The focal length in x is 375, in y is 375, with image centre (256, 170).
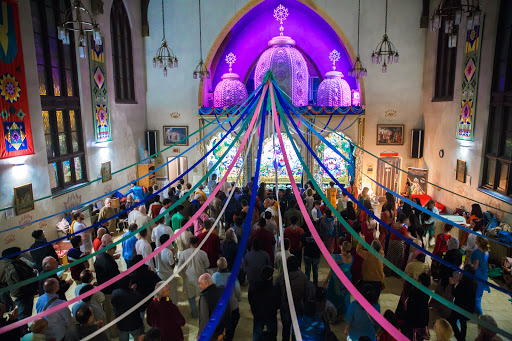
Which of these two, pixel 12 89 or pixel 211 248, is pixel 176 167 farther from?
pixel 211 248

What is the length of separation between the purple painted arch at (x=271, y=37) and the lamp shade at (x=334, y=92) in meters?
1.34

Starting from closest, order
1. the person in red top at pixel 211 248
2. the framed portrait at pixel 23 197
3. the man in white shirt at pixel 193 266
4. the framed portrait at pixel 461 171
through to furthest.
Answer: the man in white shirt at pixel 193 266
the person in red top at pixel 211 248
the framed portrait at pixel 23 197
the framed portrait at pixel 461 171

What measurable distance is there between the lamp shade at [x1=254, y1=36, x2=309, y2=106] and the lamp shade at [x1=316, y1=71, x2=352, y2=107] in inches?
25.0

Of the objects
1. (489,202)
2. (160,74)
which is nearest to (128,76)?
(160,74)

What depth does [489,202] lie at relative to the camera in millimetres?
9094

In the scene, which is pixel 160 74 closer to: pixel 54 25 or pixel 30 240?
pixel 54 25

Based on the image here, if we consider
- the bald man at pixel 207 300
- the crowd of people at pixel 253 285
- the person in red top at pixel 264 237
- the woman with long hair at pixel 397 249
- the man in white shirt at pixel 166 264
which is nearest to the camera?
the crowd of people at pixel 253 285

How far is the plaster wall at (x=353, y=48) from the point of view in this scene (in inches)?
507

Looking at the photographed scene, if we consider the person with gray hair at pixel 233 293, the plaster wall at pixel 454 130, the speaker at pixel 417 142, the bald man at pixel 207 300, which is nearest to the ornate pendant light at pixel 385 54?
the plaster wall at pixel 454 130

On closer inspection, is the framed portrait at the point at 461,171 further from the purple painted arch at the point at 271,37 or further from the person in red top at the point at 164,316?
the person in red top at the point at 164,316

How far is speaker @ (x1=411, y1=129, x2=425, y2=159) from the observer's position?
12984 mm

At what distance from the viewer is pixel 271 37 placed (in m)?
14.7

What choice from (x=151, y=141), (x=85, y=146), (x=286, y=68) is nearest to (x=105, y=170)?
(x=85, y=146)

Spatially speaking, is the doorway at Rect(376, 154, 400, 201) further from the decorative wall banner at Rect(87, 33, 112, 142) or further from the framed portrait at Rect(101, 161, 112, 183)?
the decorative wall banner at Rect(87, 33, 112, 142)
